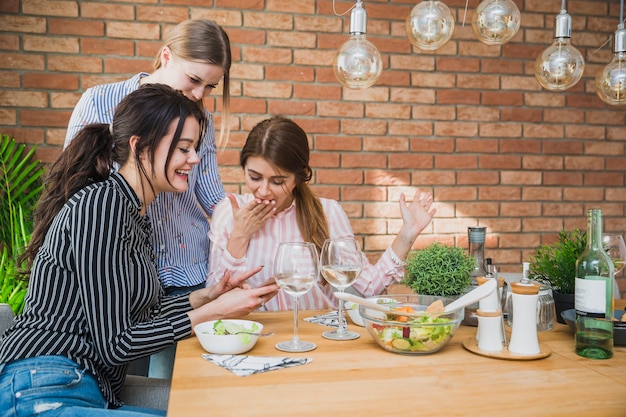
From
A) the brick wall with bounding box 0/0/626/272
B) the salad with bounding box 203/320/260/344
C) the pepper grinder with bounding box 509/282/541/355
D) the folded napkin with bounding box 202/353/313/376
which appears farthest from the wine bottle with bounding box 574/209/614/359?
the brick wall with bounding box 0/0/626/272

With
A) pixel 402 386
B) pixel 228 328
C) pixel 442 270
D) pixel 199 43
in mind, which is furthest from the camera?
pixel 199 43

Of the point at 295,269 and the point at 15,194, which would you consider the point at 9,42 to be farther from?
the point at 295,269

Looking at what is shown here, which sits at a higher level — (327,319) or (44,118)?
(44,118)

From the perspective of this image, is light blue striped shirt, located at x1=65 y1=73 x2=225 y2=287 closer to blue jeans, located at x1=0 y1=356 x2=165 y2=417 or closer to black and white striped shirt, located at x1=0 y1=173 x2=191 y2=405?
black and white striped shirt, located at x1=0 y1=173 x2=191 y2=405

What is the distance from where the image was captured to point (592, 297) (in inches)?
47.6

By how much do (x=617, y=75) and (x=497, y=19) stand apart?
19.1 inches

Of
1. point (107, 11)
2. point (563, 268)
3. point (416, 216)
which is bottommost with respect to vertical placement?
point (563, 268)

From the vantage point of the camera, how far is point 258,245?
2016mm

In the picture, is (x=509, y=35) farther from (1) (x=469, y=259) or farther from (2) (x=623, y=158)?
(2) (x=623, y=158)

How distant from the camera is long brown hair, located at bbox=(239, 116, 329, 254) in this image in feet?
6.37

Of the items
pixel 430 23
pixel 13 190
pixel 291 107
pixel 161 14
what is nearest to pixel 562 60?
pixel 430 23

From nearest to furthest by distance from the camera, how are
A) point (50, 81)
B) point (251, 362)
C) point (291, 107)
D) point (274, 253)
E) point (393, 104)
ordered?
point (251, 362) → point (274, 253) → point (50, 81) → point (291, 107) → point (393, 104)

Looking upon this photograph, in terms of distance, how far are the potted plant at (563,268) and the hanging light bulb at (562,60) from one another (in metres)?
0.53

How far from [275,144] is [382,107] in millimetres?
1174
